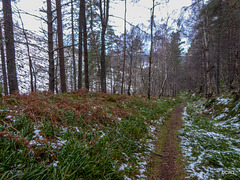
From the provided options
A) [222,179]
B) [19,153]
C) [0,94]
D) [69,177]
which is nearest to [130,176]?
[69,177]

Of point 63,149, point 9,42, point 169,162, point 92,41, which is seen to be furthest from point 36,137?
point 92,41

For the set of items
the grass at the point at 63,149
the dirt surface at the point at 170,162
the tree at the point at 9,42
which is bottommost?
the dirt surface at the point at 170,162

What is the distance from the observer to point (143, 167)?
2.73 metres

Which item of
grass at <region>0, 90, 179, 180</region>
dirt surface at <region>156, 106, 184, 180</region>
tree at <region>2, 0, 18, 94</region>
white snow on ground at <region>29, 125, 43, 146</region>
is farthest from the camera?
tree at <region>2, 0, 18, 94</region>

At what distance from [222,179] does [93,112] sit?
11.7 feet

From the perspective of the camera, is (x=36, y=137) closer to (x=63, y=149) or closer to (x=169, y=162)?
(x=63, y=149)

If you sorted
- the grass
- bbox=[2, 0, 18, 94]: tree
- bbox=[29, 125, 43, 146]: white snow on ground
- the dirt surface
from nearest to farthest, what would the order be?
the grass → bbox=[29, 125, 43, 146]: white snow on ground → the dirt surface → bbox=[2, 0, 18, 94]: tree

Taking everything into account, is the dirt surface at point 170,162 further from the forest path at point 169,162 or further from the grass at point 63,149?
the grass at point 63,149

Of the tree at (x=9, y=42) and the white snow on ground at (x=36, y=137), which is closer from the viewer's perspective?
the white snow on ground at (x=36, y=137)

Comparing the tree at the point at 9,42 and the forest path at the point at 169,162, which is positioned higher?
the tree at the point at 9,42

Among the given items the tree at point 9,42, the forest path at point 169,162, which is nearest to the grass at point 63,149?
the forest path at point 169,162

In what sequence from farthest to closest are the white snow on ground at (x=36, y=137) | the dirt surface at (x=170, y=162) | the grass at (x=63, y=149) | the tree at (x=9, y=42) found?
the tree at (x=9, y=42), the dirt surface at (x=170, y=162), the white snow on ground at (x=36, y=137), the grass at (x=63, y=149)

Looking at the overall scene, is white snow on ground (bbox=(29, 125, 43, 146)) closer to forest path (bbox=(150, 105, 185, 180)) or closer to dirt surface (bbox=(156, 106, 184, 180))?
forest path (bbox=(150, 105, 185, 180))

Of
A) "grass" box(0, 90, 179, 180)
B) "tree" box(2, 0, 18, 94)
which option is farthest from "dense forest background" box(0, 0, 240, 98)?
"grass" box(0, 90, 179, 180)
